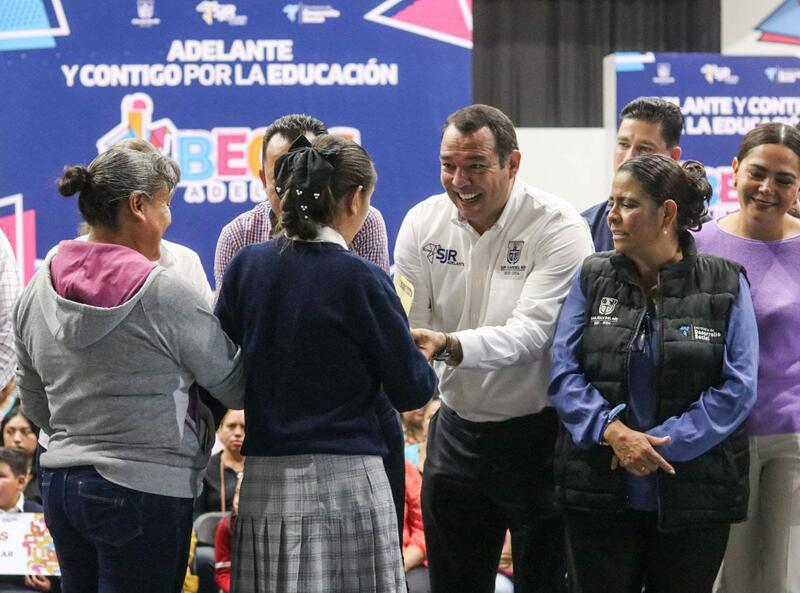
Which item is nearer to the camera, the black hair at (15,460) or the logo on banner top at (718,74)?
the black hair at (15,460)

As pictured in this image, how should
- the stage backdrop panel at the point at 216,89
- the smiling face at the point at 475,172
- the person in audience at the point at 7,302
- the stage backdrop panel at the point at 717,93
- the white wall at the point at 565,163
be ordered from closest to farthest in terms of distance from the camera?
the smiling face at the point at 475,172
the person in audience at the point at 7,302
the stage backdrop panel at the point at 216,89
the stage backdrop panel at the point at 717,93
the white wall at the point at 565,163

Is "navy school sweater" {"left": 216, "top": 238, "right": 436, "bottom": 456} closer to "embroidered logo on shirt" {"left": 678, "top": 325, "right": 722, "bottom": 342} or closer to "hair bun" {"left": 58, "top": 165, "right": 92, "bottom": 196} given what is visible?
"hair bun" {"left": 58, "top": 165, "right": 92, "bottom": 196}

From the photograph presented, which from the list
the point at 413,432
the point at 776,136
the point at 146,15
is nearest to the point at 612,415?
the point at 776,136

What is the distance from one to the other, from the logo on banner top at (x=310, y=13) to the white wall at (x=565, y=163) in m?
2.68

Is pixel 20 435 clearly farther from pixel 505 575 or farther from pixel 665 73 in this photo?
pixel 665 73

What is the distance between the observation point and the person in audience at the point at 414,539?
466 cm

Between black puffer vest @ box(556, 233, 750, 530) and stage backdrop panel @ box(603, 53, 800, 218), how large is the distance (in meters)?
3.72

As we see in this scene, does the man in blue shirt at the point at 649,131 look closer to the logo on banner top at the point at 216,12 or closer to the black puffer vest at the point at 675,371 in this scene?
the black puffer vest at the point at 675,371

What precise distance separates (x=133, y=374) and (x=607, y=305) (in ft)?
3.95

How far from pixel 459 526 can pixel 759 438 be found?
0.87 metres

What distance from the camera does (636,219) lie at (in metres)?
2.76

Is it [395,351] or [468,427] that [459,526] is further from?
[395,351]

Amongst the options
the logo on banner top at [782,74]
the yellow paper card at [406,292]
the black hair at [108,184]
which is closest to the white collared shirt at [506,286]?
the yellow paper card at [406,292]

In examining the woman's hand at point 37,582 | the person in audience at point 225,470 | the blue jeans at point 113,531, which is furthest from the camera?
the person in audience at point 225,470
